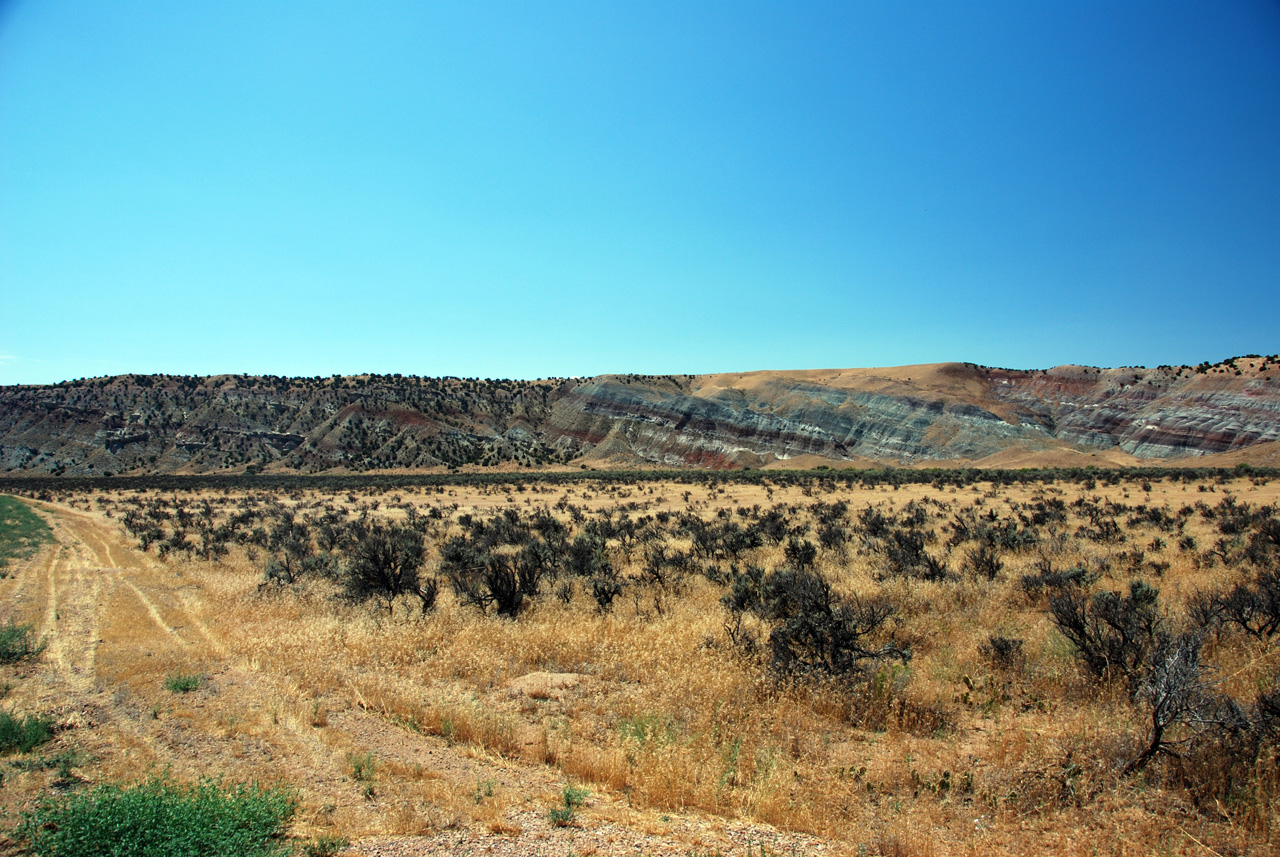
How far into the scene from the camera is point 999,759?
5414 millimetres

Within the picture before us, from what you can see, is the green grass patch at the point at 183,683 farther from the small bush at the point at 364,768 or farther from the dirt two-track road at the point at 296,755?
the small bush at the point at 364,768

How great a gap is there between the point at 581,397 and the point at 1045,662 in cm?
9073

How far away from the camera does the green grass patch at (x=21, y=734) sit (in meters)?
5.73

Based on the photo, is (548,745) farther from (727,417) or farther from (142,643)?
(727,417)

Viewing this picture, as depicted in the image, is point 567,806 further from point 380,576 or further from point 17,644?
point 17,644

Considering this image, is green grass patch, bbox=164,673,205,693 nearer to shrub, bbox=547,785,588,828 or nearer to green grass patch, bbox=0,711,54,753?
green grass patch, bbox=0,711,54,753

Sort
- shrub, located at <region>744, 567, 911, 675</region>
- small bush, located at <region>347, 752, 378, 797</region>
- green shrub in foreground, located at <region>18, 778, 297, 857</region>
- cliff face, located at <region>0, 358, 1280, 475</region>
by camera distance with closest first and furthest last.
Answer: green shrub in foreground, located at <region>18, 778, 297, 857</region>, small bush, located at <region>347, 752, 378, 797</region>, shrub, located at <region>744, 567, 911, 675</region>, cliff face, located at <region>0, 358, 1280, 475</region>

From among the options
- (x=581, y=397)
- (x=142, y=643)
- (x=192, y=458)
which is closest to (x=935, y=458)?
(x=581, y=397)

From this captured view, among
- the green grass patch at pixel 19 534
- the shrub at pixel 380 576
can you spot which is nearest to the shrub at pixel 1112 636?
the shrub at pixel 380 576

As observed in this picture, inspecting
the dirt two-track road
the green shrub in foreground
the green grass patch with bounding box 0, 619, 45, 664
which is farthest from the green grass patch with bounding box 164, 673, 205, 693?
the green grass patch with bounding box 0, 619, 45, 664

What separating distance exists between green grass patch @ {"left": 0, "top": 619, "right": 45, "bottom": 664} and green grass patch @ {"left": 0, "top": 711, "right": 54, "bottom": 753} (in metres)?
3.52

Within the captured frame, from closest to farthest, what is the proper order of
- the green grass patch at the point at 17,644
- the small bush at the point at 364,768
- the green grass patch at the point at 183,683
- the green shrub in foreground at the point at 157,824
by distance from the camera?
1. the green shrub in foreground at the point at 157,824
2. the small bush at the point at 364,768
3. the green grass patch at the point at 183,683
4. the green grass patch at the point at 17,644

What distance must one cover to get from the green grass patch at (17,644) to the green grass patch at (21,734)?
3516 mm

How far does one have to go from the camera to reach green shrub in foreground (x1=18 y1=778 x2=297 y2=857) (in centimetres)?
387
